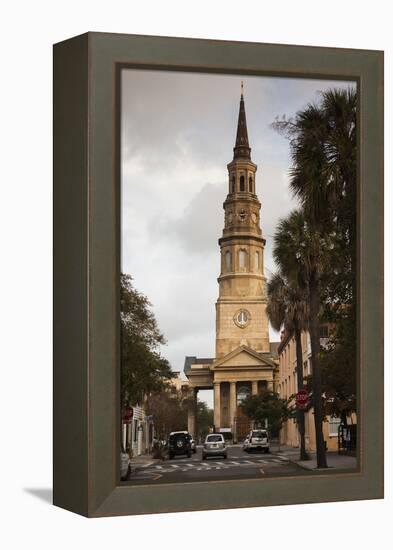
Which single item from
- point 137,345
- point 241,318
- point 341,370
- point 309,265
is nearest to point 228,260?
point 241,318

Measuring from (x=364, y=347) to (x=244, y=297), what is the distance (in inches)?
89.6

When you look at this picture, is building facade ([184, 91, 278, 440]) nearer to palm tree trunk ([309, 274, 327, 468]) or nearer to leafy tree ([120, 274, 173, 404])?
leafy tree ([120, 274, 173, 404])

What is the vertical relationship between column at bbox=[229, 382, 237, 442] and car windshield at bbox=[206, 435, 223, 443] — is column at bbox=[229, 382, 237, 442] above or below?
above

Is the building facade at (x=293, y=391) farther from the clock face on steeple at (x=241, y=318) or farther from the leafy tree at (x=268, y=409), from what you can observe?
the clock face on steeple at (x=241, y=318)

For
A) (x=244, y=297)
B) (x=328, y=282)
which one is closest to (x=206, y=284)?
(x=244, y=297)

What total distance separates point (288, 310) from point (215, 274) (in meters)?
1.47

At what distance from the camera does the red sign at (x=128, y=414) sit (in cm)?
2284

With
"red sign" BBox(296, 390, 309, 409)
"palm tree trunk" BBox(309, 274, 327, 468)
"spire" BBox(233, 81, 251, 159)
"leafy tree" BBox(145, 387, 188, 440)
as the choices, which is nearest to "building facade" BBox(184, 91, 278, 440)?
"spire" BBox(233, 81, 251, 159)

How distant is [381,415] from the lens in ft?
81.2

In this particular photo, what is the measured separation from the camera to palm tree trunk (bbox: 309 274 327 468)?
24.4 m

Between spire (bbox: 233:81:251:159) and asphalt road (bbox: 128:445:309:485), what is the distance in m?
4.68

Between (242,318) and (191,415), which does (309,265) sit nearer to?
(242,318)

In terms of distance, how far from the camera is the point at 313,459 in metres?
24.3

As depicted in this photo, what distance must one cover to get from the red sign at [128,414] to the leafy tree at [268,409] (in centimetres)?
203
